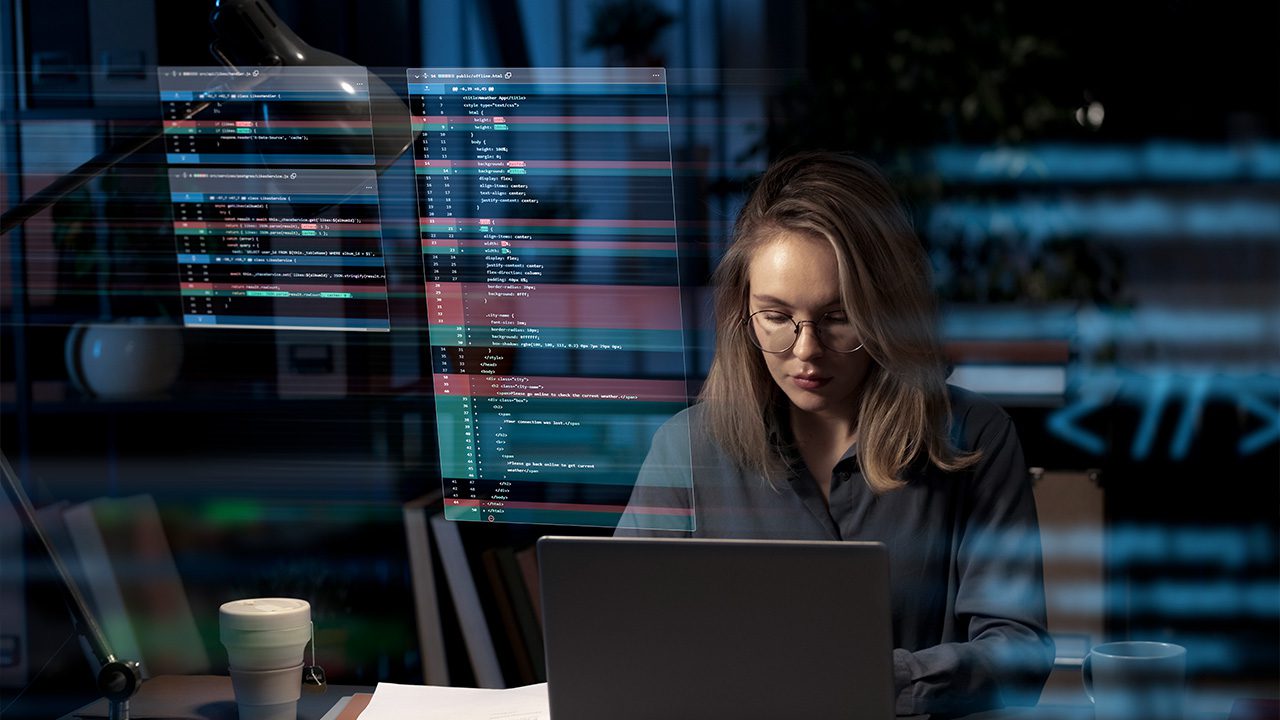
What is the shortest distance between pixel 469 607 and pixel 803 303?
885 mm

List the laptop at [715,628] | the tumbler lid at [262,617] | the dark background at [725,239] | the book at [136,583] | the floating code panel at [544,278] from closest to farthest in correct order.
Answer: the laptop at [715,628], the tumbler lid at [262,617], the floating code panel at [544,278], the book at [136,583], the dark background at [725,239]

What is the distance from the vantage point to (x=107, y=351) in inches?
79.0

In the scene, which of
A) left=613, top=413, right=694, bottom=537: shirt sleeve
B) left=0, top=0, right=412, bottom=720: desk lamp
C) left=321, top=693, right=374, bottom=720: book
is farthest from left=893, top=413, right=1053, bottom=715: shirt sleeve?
left=0, top=0, right=412, bottom=720: desk lamp

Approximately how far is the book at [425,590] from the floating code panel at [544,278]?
1.41ft

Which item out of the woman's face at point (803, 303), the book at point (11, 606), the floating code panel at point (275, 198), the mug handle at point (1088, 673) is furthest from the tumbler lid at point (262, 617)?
the book at point (11, 606)

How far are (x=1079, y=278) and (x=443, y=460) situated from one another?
1545 mm

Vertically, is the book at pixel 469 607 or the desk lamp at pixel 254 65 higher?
the desk lamp at pixel 254 65

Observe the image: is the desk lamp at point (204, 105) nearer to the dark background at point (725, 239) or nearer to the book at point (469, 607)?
the dark background at point (725, 239)

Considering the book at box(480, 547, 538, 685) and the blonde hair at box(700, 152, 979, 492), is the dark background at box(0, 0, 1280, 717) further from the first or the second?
the blonde hair at box(700, 152, 979, 492)

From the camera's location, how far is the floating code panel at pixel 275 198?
1.59m

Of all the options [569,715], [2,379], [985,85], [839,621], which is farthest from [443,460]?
[985,85]

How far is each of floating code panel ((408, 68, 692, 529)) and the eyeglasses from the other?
0.46ft

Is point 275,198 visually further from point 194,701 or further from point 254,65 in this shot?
point 194,701

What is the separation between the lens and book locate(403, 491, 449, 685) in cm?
208
